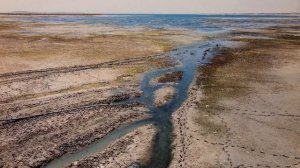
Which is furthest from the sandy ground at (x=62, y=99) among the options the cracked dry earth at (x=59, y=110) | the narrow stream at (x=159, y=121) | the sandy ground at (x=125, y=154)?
the sandy ground at (x=125, y=154)

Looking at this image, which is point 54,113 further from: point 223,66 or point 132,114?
point 223,66

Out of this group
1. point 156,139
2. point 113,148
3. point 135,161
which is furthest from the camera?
point 156,139

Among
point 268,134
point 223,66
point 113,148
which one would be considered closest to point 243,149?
point 268,134

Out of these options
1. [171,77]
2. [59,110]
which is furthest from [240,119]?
[59,110]

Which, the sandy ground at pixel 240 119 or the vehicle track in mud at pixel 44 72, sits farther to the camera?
the vehicle track in mud at pixel 44 72

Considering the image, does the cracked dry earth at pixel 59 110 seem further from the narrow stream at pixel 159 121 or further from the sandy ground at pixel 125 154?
the sandy ground at pixel 125 154
